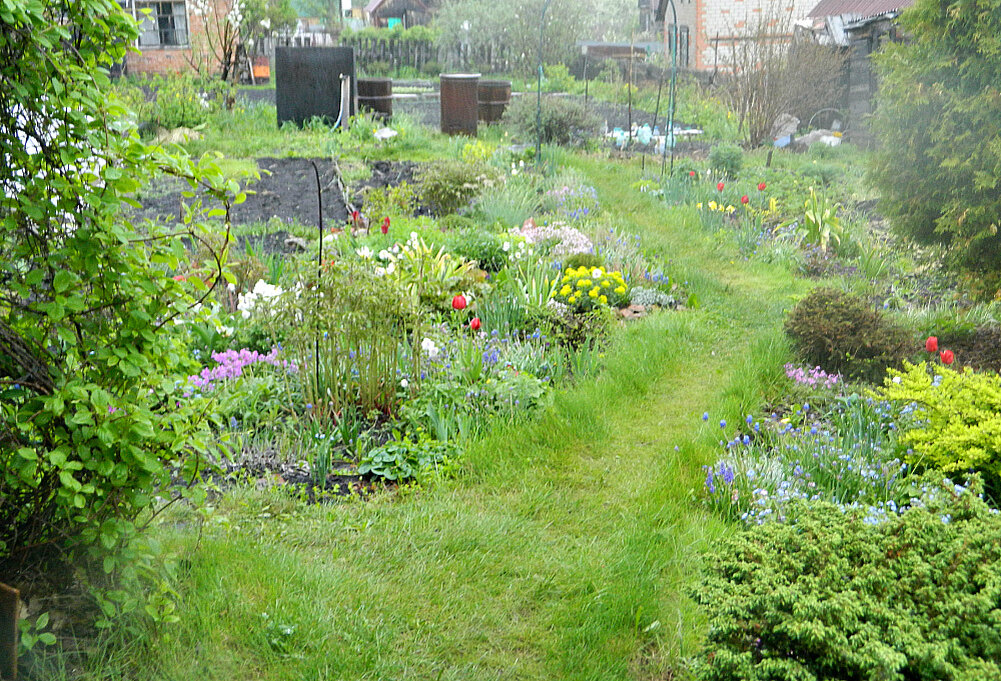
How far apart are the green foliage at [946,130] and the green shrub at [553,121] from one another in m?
8.05

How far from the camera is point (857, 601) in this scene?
2.25 meters

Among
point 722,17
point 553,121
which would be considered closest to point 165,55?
point 722,17

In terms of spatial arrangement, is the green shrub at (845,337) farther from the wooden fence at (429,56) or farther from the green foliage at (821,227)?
the wooden fence at (429,56)

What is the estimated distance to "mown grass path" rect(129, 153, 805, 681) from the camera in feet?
9.32

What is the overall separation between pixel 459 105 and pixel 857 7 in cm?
1283

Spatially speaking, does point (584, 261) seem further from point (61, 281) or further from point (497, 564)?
point (61, 281)

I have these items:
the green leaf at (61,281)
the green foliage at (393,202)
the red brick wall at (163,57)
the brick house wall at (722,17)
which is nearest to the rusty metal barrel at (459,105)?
the green foliage at (393,202)

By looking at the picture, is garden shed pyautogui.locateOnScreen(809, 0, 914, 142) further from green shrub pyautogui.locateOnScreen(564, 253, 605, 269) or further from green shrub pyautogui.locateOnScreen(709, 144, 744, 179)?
green shrub pyautogui.locateOnScreen(564, 253, 605, 269)

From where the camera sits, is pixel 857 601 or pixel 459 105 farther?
pixel 459 105

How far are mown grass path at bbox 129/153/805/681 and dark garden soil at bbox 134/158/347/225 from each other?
5246 mm

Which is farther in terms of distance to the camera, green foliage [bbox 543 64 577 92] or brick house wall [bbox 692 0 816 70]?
brick house wall [bbox 692 0 816 70]

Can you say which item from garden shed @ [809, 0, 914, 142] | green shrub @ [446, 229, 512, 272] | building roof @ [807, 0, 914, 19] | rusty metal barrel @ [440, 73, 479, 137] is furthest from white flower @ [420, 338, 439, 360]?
building roof @ [807, 0, 914, 19]

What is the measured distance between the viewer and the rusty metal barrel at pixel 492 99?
16.7 m

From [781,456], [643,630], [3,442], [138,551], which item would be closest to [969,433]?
[781,456]
